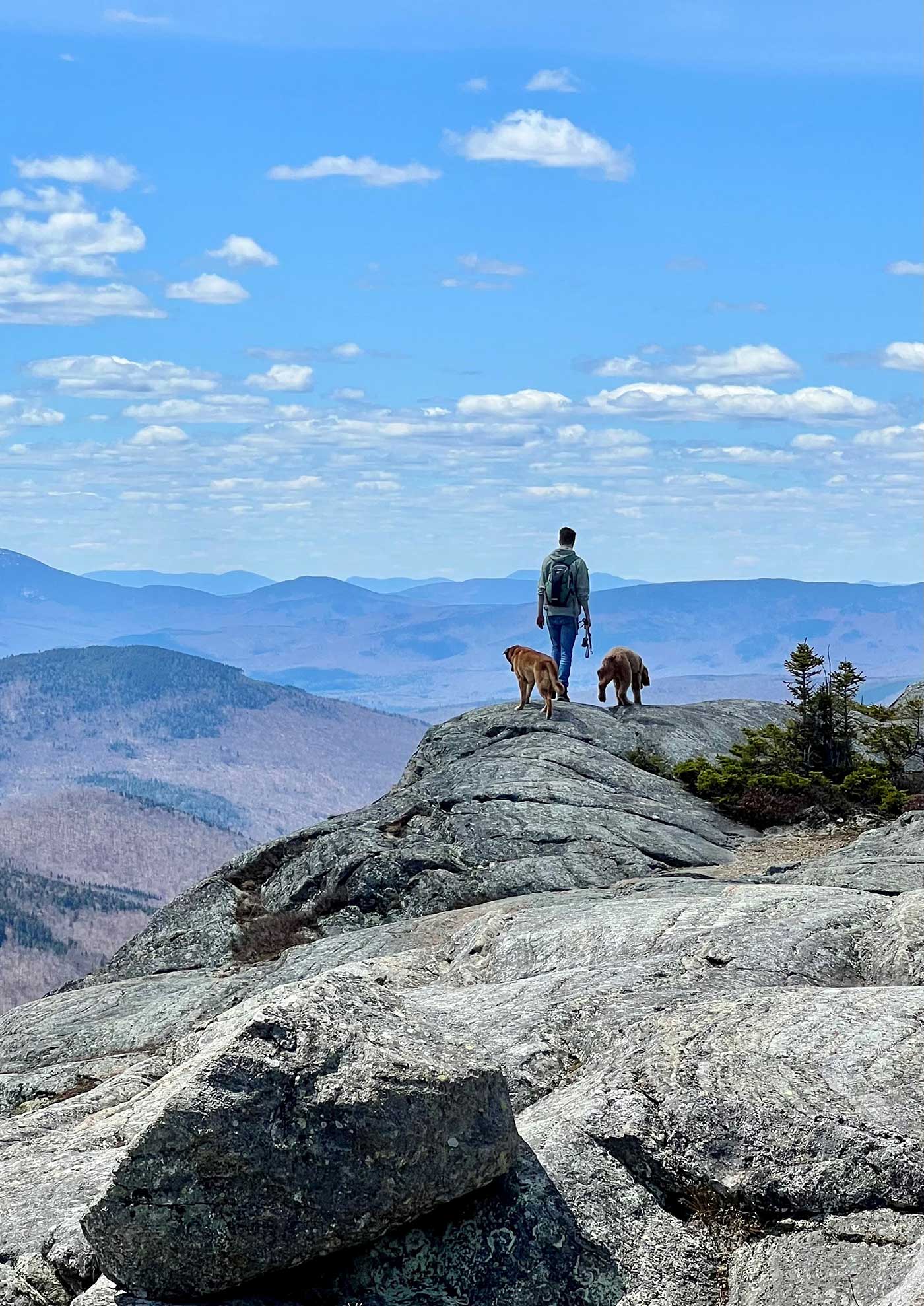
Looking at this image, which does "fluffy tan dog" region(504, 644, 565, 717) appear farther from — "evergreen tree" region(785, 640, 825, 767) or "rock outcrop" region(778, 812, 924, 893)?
"rock outcrop" region(778, 812, 924, 893)

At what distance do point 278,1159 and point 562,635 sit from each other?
24.3 metres

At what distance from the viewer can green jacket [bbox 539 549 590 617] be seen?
30250mm

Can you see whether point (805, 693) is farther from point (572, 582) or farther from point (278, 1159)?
point (278, 1159)

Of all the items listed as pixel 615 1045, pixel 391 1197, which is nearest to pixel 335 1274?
pixel 391 1197

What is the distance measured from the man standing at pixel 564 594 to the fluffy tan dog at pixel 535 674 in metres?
0.85

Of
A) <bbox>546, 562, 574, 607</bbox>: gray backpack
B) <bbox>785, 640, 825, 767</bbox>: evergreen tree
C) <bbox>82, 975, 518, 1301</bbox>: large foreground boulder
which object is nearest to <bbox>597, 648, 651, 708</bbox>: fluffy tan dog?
<bbox>546, 562, 574, 607</bbox>: gray backpack

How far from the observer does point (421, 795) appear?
82.1 feet

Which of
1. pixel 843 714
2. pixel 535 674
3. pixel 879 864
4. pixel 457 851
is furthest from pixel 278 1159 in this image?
pixel 843 714

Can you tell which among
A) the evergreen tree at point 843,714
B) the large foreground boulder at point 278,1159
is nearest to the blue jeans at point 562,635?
the evergreen tree at point 843,714

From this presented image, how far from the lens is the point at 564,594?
99.1 ft

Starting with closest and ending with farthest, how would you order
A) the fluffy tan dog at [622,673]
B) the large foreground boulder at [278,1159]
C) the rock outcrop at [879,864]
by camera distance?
the large foreground boulder at [278,1159]
the rock outcrop at [879,864]
the fluffy tan dog at [622,673]

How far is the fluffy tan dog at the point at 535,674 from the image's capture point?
1135 inches

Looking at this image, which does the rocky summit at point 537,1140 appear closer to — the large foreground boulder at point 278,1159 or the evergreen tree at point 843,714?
the large foreground boulder at point 278,1159

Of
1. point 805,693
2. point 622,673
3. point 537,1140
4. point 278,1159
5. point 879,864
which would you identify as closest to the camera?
point 278,1159
